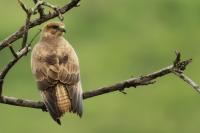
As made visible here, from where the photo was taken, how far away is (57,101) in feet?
41.2

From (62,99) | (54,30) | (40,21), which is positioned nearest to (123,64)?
(54,30)

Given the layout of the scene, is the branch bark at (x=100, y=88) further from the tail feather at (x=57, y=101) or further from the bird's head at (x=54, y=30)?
the bird's head at (x=54, y=30)

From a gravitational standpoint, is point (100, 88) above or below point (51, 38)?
above

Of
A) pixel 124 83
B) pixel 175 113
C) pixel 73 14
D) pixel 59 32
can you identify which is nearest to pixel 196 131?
pixel 175 113

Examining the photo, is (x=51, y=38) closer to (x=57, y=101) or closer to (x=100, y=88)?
(x=57, y=101)

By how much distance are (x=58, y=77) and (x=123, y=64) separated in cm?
2501

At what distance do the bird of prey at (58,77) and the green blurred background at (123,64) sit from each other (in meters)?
16.0

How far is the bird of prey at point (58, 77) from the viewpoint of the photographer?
1248 centimetres

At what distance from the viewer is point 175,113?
33438 millimetres

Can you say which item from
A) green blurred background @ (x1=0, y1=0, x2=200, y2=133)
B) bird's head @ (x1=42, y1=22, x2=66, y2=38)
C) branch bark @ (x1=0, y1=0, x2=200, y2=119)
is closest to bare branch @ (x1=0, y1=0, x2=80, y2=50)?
branch bark @ (x1=0, y1=0, x2=200, y2=119)

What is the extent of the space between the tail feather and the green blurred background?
1657 cm

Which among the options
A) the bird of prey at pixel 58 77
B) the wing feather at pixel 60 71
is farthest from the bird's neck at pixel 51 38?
the wing feather at pixel 60 71

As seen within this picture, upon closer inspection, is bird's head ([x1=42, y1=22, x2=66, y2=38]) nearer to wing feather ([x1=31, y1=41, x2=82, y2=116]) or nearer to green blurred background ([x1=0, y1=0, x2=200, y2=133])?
wing feather ([x1=31, y1=41, x2=82, y2=116])

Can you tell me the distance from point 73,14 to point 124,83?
2910cm
